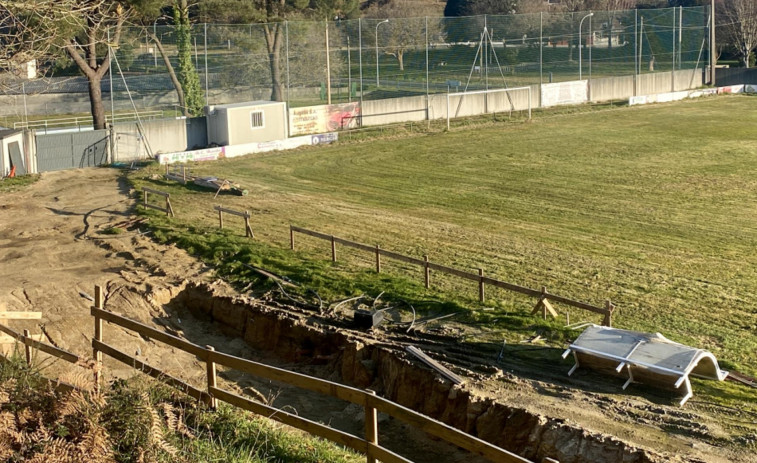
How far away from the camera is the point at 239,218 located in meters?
25.8

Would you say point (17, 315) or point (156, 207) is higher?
point (17, 315)

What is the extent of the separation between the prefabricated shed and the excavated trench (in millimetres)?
19858

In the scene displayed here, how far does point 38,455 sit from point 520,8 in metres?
87.9

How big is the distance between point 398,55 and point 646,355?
39277 mm

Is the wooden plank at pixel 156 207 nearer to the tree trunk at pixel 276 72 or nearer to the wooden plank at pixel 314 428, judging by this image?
the wooden plank at pixel 314 428

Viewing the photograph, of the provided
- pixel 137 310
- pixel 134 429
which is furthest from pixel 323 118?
pixel 134 429

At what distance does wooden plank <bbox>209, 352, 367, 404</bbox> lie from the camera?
8138mm

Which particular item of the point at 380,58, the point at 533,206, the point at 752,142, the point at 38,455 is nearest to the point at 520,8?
the point at 380,58

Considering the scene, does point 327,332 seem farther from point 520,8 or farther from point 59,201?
point 520,8

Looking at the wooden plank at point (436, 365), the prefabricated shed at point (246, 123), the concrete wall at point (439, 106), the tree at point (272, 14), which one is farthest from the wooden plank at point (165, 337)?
the concrete wall at point (439, 106)

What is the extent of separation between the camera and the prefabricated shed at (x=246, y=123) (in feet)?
126

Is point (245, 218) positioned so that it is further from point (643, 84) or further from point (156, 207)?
point (643, 84)

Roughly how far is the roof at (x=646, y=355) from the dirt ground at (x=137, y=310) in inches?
16.7

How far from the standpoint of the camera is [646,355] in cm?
1255
